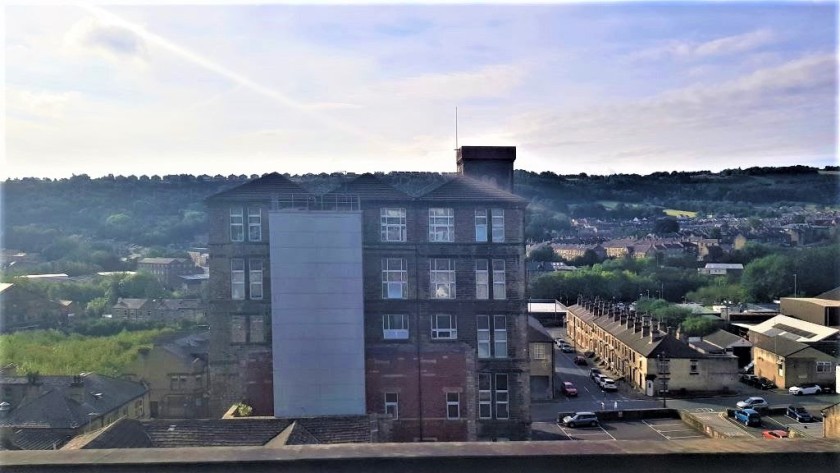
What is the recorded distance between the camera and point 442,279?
15.9 ft

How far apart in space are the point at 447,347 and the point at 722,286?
21.7 ft

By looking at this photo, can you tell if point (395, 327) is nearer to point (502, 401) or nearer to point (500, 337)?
point (500, 337)

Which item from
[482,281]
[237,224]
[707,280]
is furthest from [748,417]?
[237,224]

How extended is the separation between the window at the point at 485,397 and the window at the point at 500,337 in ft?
0.84

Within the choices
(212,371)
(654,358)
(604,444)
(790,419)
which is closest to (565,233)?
(654,358)

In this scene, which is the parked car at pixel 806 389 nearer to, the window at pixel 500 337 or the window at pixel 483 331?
the window at pixel 500 337

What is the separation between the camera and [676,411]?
6.79 m

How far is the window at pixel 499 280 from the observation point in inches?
192

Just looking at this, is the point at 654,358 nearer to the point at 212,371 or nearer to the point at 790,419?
the point at 790,419

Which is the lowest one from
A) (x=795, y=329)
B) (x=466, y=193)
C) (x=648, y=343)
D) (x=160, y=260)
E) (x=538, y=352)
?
(x=648, y=343)

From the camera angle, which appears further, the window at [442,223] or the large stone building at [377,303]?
the window at [442,223]

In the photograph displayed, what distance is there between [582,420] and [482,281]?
2.99m

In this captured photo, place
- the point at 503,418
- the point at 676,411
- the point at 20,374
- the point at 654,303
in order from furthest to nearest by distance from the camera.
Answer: the point at 654,303 < the point at 676,411 < the point at 503,418 < the point at 20,374

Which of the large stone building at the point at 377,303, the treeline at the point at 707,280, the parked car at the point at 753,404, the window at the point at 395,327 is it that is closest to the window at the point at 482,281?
the large stone building at the point at 377,303
